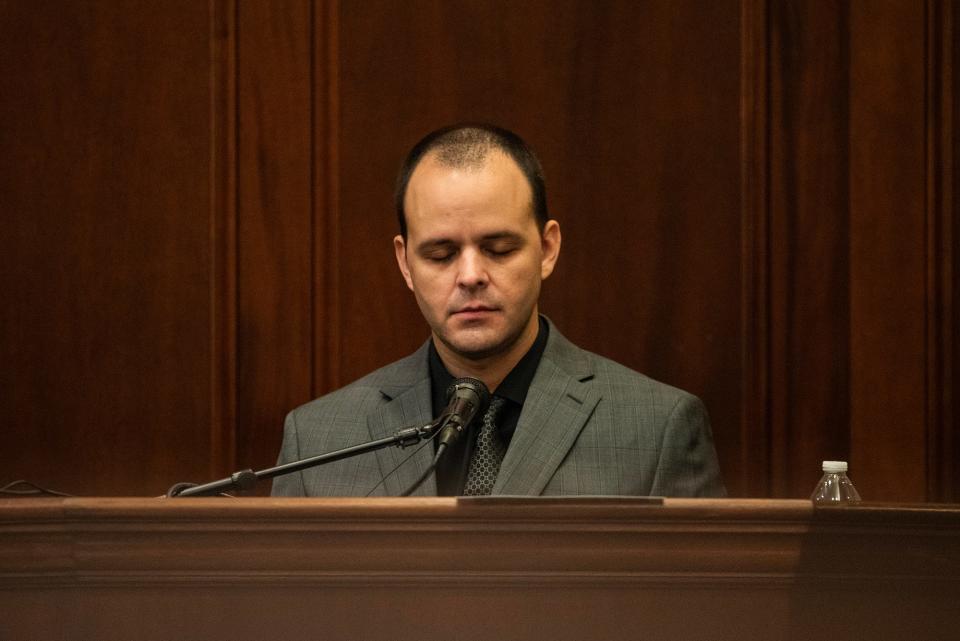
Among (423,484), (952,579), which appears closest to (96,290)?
(423,484)

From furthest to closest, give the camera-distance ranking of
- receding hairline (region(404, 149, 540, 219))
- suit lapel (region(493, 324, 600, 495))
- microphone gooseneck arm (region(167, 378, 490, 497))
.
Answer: receding hairline (region(404, 149, 540, 219))
suit lapel (region(493, 324, 600, 495))
microphone gooseneck arm (region(167, 378, 490, 497))

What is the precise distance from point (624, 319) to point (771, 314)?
12.5 inches

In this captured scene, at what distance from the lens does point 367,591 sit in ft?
2.72

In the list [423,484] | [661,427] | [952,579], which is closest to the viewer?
[952,579]

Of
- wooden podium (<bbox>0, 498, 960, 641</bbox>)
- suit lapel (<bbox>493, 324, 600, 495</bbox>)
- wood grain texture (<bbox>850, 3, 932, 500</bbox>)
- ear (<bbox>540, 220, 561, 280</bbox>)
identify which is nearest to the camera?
wooden podium (<bbox>0, 498, 960, 641</bbox>)

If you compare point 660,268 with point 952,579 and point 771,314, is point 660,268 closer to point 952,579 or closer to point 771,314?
point 771,314

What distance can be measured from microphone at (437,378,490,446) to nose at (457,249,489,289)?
0.37 meters

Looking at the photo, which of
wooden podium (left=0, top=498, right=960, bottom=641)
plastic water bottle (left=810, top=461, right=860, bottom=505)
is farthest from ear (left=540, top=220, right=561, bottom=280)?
wooden podium (left=0, top=498, right=960, bottom=641)

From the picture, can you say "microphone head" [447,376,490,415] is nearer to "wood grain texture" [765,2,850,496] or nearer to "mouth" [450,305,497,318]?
"mouth" [450,305,497,318]

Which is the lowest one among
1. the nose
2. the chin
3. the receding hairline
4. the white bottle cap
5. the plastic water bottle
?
the plastic water bottle

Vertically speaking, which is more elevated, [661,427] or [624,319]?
[624,319]

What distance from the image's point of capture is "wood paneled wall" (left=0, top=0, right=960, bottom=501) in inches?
91.6

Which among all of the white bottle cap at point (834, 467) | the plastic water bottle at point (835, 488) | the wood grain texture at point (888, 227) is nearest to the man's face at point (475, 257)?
the white bottle cap at point (834, 467)

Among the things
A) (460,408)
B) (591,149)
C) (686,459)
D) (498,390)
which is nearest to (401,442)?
(460,408)
